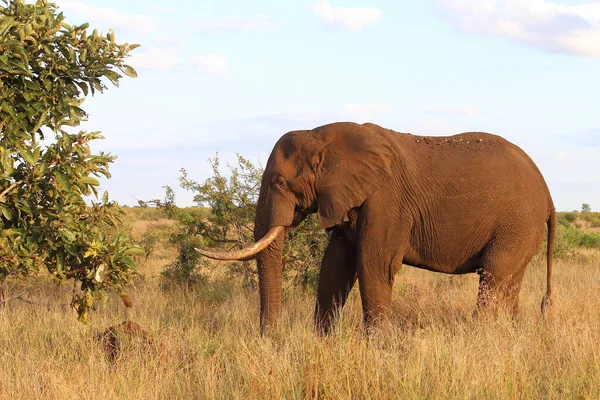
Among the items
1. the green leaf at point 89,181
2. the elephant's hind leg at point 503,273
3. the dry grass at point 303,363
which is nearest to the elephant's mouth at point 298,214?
the dry grass at point 303,363

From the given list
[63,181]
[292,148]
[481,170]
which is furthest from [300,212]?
[63,181]

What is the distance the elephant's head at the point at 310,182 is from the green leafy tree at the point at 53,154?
7.41 ft

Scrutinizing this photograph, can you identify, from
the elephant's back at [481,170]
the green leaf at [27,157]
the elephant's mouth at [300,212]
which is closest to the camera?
the green leaf at [27,157]

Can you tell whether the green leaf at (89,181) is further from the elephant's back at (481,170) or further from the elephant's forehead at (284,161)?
the elephant's back at (481,170)

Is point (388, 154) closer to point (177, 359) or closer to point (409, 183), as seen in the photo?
point (409, 183)

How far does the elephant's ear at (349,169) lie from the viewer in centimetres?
798

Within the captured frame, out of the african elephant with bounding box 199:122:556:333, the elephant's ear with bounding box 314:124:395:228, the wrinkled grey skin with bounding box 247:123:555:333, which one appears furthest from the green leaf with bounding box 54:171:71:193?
the elephant's ear with bounding box 314:124:395:228

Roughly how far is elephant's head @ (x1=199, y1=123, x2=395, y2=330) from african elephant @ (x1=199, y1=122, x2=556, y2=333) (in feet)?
0.03

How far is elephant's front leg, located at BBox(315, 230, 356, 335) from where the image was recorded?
27.9ft

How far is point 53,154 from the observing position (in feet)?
18.4

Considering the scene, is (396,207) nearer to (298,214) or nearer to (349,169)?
(349,169)

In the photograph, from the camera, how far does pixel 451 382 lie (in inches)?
206

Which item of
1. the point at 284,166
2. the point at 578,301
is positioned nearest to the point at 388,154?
the point at 284,166

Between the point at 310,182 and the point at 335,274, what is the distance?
3.66ft
